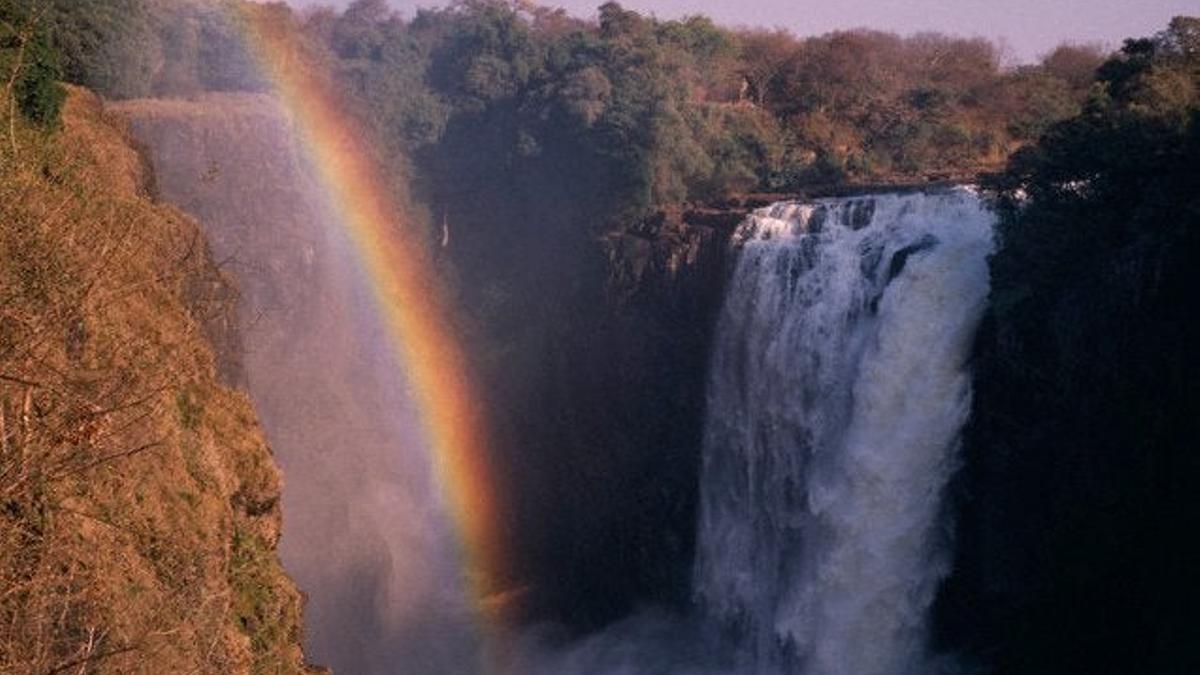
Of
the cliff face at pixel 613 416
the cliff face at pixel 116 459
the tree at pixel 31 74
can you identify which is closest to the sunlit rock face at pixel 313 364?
the cliff face at pixel 613 416

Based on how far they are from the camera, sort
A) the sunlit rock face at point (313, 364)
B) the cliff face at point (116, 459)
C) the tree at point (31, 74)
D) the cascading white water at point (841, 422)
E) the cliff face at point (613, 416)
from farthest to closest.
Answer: the sunlit rock face at point (313, 364) < the cliff face at point (613, 416) < the cascading white water at point (841, 422) < the tree at point (31, 74) < the cliff face at point (116, 459)

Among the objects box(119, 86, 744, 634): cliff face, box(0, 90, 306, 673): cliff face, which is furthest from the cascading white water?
box(0, 90, 306, 673): cliff face

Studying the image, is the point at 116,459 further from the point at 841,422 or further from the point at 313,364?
the point at 313,364

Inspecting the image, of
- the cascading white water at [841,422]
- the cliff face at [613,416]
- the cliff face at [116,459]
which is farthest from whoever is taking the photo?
the cliff face at [613,416]

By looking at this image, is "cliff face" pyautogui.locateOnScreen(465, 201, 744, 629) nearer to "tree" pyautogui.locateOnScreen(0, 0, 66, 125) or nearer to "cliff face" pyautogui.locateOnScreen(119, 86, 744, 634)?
"cliff face" pyautogui.locateOnScreen(119, 86, 744, 634)

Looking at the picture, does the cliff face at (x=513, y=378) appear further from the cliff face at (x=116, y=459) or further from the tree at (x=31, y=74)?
the cliff face at (x=116, y=459)

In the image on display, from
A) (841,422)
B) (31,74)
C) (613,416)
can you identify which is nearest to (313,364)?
(613,416)
